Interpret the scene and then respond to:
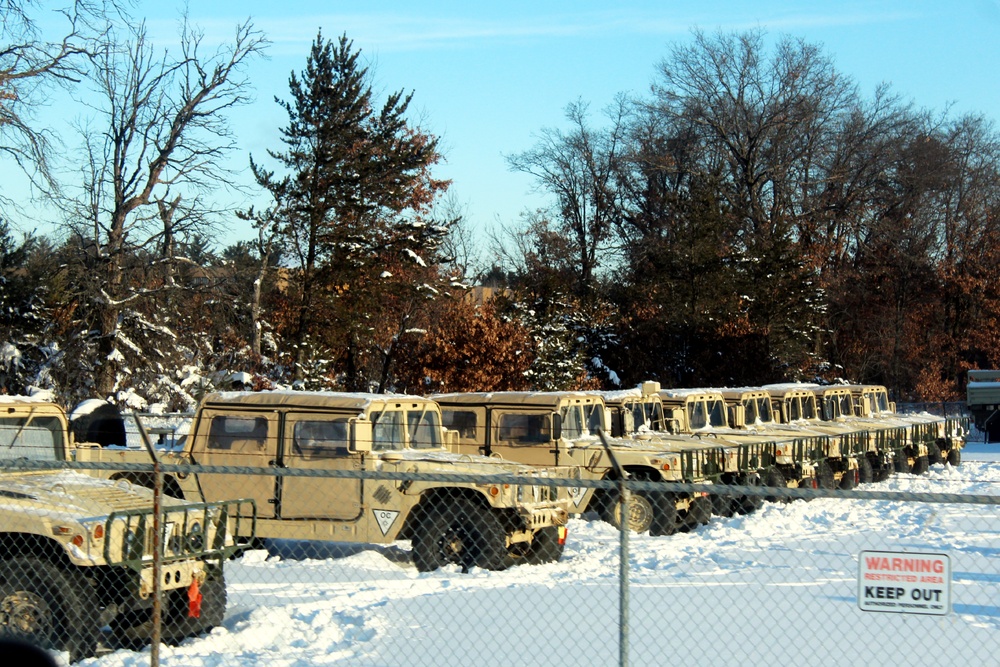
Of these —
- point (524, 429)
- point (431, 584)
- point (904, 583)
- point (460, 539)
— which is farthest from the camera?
point (524, 429)

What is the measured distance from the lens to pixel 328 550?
480 inches

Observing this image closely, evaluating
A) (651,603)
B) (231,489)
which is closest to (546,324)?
(231,489)

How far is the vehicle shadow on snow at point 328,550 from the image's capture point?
11859mm

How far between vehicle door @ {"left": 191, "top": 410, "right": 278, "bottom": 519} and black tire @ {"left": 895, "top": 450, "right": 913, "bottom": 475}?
15.5 metres

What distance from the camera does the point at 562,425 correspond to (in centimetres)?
1469

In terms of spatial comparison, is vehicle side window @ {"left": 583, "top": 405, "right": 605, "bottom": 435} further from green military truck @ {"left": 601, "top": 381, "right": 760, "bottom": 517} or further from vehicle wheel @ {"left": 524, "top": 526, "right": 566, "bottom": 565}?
vehicle wheel @ {"left": 524, "top": 526, "right": 566, "bottom": 565}

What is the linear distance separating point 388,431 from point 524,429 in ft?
10.4

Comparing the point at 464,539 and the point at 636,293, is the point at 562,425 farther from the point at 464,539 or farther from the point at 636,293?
the point at 636,293

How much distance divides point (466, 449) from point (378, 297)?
18.1 meters

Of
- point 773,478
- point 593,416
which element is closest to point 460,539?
point 593,416

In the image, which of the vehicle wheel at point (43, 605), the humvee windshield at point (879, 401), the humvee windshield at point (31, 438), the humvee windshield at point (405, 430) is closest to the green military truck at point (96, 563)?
the vehicle wheel at point (43, 605)

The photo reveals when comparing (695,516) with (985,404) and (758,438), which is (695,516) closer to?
(758,438)

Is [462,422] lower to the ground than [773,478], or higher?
higher

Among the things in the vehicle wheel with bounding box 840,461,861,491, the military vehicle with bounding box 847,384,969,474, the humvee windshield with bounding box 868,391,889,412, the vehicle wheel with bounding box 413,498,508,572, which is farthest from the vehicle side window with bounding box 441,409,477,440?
the humvee windshield with bounding box 868,391,889,412
